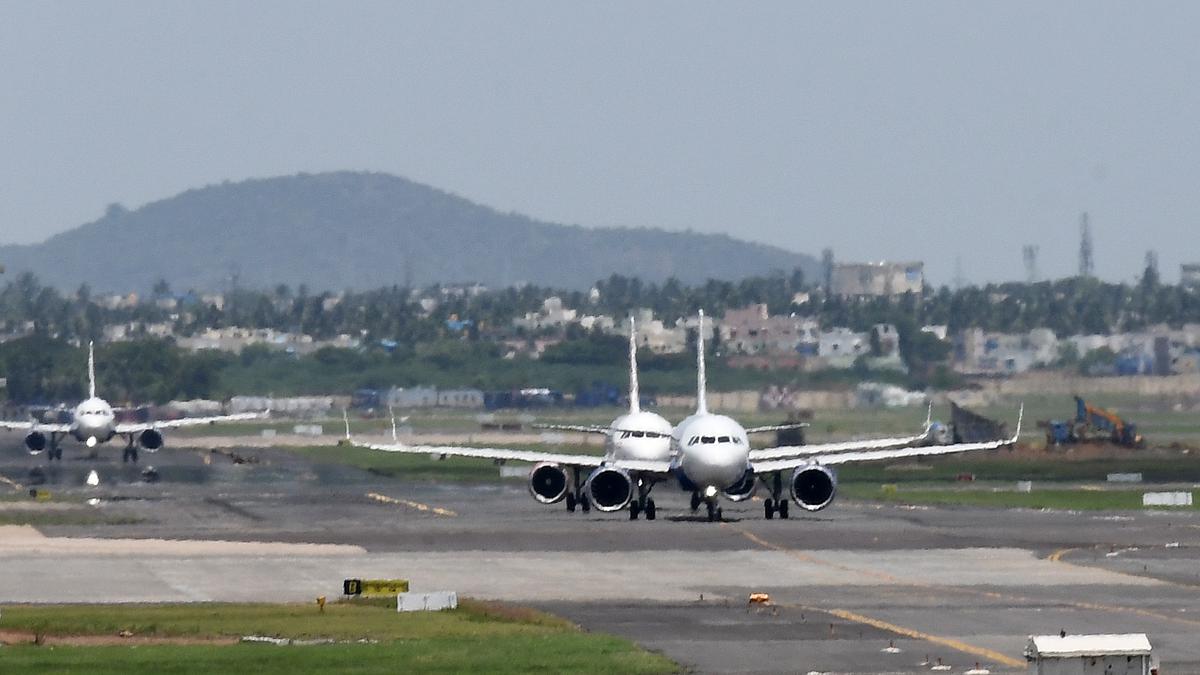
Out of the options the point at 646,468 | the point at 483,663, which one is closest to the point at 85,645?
the point at 483,663

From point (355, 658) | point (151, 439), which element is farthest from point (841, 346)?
point (355, 658)

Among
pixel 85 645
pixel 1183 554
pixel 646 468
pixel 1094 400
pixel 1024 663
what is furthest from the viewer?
pixel 1094 400

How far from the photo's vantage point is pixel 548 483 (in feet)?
252

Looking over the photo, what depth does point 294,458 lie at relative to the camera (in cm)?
12131

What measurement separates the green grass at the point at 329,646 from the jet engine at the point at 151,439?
8241 cm

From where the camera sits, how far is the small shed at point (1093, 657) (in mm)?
26625

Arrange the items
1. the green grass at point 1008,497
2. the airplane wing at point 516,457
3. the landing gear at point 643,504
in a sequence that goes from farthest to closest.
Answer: the green grass at point 1008,497
the airplane wing at point 516,457
the landing gear at point 643,504

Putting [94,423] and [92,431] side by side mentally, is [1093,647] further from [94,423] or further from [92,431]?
[92,431]

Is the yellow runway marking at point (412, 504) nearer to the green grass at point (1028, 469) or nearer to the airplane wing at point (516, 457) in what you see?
the airplane wing at point (516, 457)

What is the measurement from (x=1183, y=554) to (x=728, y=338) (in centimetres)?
10956

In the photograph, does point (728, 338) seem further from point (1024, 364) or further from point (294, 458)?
point (294, 458)

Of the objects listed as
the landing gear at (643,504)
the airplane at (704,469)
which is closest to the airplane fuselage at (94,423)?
the airplane at (704,469)

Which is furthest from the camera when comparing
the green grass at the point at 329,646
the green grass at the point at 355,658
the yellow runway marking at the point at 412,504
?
the yellow runway marking at the point at 412,504

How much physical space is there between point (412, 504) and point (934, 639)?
43331 mm
